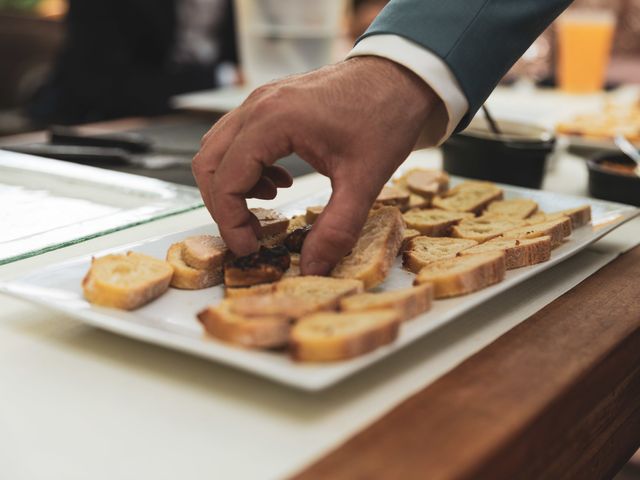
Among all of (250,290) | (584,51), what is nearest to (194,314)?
(250,290)

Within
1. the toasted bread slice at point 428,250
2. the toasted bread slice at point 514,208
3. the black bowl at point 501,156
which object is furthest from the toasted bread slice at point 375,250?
the black bowl at point 501,156

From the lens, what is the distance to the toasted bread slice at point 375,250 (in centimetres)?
81

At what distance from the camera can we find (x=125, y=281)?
75cm

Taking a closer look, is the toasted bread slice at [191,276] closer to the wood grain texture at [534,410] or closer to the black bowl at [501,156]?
the wood grain texture at [534,410]

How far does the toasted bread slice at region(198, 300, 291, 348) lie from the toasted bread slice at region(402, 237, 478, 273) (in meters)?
0.26

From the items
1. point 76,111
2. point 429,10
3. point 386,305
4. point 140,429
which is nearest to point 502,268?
point 386,305

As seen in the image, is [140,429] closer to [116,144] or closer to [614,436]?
[614,436]

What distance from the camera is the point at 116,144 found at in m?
1.63

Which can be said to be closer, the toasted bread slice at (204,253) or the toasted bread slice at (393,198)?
the toasted bread slice at (204,253)

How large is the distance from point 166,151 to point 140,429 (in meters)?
1.17

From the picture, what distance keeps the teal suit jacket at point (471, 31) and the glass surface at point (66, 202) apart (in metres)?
0.45

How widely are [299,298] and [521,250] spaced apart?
0.30m

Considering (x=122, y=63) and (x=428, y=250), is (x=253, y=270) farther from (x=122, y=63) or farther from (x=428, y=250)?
(x=122, y=63)

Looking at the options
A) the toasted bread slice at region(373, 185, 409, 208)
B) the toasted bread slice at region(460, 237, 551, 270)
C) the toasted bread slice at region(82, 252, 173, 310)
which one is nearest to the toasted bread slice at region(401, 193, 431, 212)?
the toasted bread slice at region(373, 185, 409, 208)
